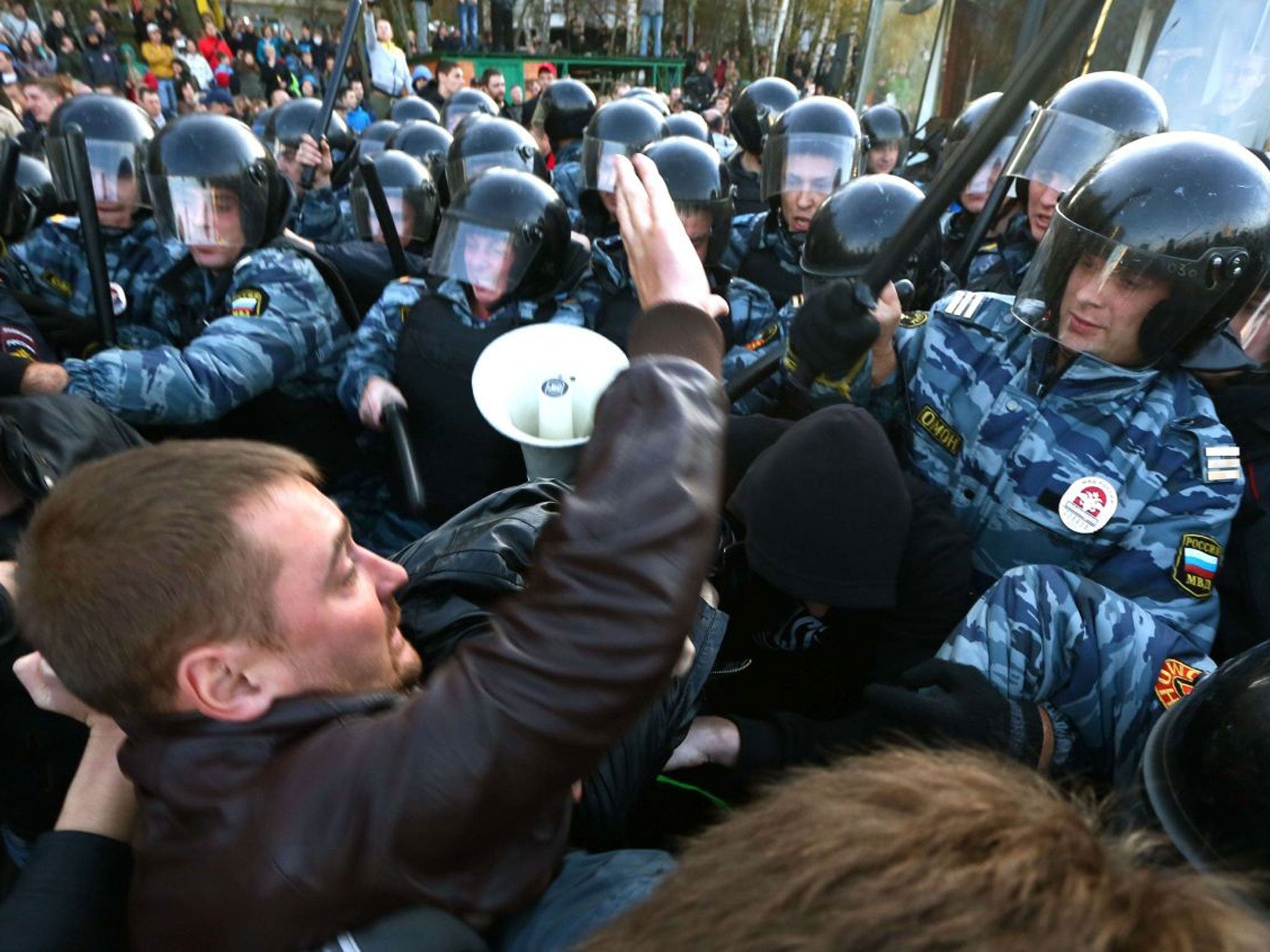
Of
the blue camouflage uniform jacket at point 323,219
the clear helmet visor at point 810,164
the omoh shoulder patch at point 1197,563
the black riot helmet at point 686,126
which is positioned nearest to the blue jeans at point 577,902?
the omoh shoulder patch at point 1197,563

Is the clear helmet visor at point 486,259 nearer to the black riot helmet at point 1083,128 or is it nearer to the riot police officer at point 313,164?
the black riot helmet at point 1083,128

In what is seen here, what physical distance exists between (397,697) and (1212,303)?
2019mm

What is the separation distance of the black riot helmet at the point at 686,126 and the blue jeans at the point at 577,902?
17.3 ft

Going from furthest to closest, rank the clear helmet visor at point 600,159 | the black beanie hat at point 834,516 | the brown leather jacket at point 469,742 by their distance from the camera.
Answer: the clear helmet visor at point 600,159, the black beanie hat at point 834,516, the brown leather jacket at point 469,742

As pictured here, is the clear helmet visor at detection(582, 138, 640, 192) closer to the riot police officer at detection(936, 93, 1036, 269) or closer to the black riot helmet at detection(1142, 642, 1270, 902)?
the riot police officer at detection(936, 93, 1036, 269)

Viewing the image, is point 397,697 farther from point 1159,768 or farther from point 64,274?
point 64,274

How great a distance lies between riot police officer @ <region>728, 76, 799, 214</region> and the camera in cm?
603

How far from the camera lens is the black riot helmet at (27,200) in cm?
382

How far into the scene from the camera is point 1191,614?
180cm

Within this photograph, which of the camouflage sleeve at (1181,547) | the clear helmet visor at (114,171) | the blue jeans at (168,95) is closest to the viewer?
the camouflage sleeve at (1181,547)

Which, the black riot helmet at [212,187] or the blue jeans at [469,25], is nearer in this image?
the black riot helmet at [212,187]

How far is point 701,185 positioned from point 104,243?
2.50 metres

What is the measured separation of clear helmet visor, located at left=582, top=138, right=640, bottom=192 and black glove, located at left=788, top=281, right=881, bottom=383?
3.14 metres

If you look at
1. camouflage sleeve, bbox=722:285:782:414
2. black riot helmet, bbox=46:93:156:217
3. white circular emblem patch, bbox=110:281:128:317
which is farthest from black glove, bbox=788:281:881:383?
black riot helmet, bbox=46:93:156:217
